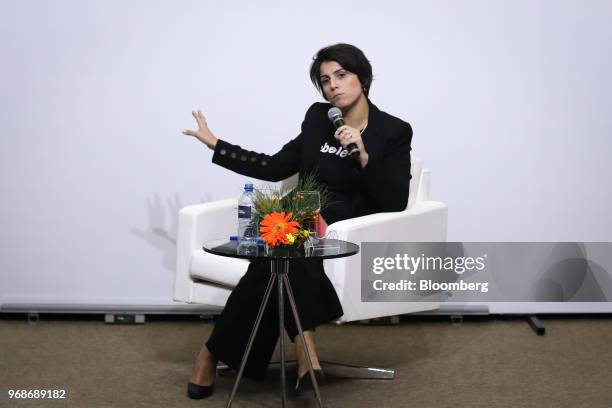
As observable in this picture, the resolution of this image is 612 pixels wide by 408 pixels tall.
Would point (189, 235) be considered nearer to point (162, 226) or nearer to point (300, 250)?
point (300, 250)

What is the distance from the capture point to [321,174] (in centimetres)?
313

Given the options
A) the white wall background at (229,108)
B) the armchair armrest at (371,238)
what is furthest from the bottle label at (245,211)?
the white wall background at (229,108)

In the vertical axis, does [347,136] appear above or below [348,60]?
below

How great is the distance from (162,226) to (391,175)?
147 cm

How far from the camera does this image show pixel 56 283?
4.11 metres

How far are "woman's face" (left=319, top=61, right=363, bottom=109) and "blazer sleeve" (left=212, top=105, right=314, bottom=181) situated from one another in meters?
0.23

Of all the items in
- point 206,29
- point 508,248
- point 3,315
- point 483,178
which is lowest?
point 3,315

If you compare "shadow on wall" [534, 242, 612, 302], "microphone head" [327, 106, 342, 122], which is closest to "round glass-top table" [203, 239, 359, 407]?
"microphone head" [327, 106, 342, 122]

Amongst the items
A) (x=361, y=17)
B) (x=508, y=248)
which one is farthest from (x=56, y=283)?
(x=508, y=248)

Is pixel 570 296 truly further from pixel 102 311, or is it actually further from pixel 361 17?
pixel 102 311

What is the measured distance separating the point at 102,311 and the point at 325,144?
152cm

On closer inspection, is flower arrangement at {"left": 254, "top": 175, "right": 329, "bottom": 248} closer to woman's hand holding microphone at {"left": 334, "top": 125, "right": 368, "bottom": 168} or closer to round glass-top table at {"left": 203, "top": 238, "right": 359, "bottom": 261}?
round glass-top table at {"left": 203, "top": 238, "right": 359, "bottom": 261}

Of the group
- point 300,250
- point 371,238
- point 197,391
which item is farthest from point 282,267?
point 197,391

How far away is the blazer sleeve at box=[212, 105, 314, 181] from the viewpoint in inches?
124
